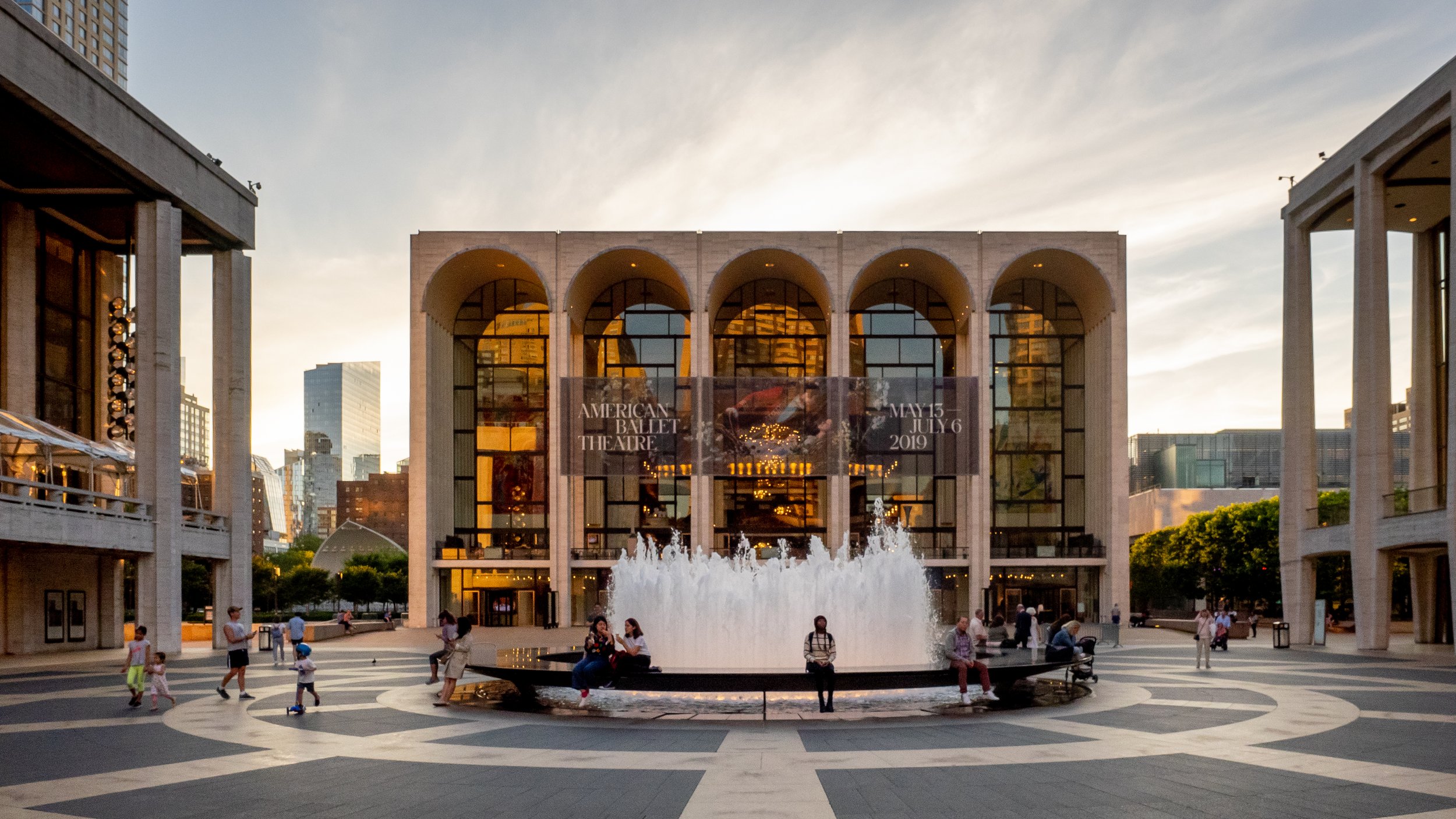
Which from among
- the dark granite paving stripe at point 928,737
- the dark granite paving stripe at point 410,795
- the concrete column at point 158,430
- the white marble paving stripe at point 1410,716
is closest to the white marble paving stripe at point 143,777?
the dark granite paving stripe at point 410,795

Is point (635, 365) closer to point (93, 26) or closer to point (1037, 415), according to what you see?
point (1037, 415)

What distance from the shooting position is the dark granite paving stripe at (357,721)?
1485 centimetres

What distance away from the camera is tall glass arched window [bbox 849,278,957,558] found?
59.8 m

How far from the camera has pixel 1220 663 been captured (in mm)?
27578

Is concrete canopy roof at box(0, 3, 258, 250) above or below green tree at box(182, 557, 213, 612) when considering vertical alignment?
above

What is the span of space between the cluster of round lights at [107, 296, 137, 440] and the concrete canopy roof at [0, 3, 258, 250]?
2953 millimetres

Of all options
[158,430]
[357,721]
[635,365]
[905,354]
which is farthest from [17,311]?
[905,354]

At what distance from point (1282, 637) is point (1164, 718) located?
23659mm

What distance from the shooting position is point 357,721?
51.7ft

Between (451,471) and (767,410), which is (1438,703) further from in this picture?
(451,471)

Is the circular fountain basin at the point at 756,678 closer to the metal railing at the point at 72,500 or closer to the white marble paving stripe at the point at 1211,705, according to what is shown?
the white marble paving stripe at the point at 1211,705

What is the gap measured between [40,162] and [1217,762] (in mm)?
35619

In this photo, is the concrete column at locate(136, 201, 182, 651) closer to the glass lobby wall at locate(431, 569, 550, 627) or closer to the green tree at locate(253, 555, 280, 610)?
the glass lobby wall at locate(431, 569, 550, 627)

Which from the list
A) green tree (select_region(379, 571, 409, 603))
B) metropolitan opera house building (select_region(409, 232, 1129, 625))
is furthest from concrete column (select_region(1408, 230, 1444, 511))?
green tree (select_region(379, 571, 409, 603))
